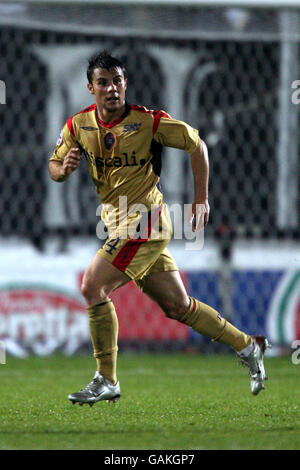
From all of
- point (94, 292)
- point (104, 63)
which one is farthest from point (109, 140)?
point (94, 292)

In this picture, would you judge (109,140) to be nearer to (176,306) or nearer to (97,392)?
(176,306)

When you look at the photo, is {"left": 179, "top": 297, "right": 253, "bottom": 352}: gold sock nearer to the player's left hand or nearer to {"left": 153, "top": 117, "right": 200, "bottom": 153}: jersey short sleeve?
the player's left hand

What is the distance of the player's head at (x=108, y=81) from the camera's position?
175 inches

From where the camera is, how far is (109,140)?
14.8 ft

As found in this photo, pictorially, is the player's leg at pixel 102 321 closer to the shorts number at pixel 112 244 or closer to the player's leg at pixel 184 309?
the shorts number at pixel 112 244

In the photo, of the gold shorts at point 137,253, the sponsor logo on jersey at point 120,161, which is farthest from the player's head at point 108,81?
the gold shorts at point 137,253

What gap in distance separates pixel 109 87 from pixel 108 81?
1.3 inches

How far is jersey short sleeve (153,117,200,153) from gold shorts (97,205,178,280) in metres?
0.38

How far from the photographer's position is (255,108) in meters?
9.01

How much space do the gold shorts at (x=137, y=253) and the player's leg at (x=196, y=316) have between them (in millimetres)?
74
